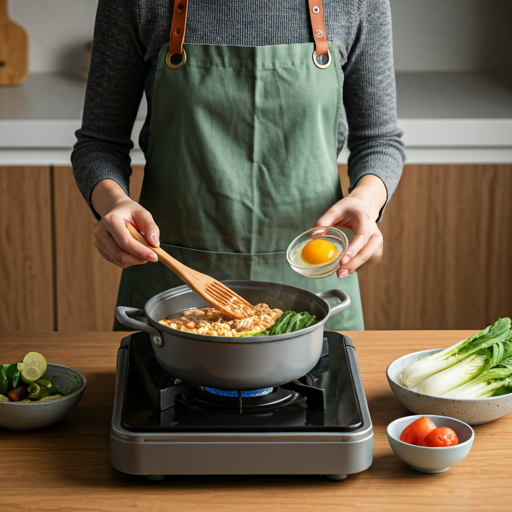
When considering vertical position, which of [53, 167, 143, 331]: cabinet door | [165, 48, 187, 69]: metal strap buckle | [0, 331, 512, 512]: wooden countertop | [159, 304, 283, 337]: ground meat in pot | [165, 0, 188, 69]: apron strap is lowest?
[53, 167, 143, 331]: cabinet door

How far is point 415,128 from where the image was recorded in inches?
86.7

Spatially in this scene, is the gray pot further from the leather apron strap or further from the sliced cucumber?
the leather apron strap

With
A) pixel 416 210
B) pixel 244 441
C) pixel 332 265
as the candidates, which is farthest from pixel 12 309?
pixel 244 441

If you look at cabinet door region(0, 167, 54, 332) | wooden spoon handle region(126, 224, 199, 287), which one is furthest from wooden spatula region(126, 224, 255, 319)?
cabinet door region(0, 167, 54, 332)

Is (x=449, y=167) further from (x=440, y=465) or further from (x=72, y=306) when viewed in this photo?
(x=440, y=465)

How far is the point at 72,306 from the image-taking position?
2.38 meters

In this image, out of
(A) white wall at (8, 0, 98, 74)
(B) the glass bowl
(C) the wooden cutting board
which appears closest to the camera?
(B) the glass bowl

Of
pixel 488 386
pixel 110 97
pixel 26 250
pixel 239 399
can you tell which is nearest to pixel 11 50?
pixel 26 250

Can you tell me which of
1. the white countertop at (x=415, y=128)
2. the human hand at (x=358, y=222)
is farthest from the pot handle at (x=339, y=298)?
the white countertop at (x=415, y=128)

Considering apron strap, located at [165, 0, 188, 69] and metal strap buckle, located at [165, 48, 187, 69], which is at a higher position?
apron strap, located at [165, 0, 188, 69]

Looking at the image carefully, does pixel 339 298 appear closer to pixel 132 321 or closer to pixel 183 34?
pixel 132 321

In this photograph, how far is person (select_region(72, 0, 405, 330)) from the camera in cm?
128

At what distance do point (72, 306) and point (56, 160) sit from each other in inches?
20.9

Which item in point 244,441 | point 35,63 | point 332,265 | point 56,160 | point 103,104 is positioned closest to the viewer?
point 244,441
